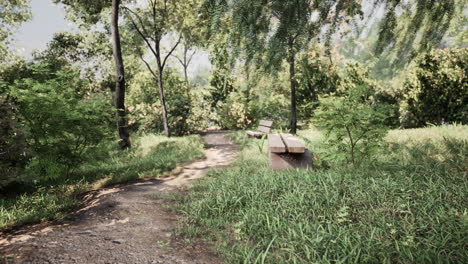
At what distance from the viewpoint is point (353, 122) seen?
13.0ft

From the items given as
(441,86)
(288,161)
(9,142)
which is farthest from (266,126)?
(9,142)

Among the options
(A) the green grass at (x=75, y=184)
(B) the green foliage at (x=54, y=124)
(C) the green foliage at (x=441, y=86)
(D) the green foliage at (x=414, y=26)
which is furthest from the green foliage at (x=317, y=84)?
(B) the green foliage at (x=54, y=124)

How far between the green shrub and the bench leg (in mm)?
634

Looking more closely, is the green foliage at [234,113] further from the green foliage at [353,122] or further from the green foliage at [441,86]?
the green foliage at [353,122]

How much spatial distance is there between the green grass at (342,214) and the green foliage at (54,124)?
2.30 meters

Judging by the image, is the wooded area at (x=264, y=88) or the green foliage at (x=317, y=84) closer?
the wooded area at (x=264, y=88)

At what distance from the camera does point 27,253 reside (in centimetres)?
219

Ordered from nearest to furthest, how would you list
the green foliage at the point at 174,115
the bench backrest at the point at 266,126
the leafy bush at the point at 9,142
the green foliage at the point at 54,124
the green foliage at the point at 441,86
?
the leafy bush at the point at 9,142 → the green foliage at the point at 54,124 → the green foliage at the point at 441,86 → the bench backrest at the point at 266,126 → the green foliage at the point at 174,115

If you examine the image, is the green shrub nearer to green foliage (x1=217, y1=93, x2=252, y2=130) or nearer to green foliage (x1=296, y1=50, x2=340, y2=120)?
green foliage (x1=296, y1=50, x2=340, y2=120)

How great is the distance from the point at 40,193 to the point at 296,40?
451 cm

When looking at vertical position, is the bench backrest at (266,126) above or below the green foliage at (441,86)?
below

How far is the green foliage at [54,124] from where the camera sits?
4.05 metres

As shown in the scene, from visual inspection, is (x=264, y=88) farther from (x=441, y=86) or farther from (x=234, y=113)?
(x=234, y=113)

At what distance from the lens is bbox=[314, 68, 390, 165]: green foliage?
12.6 ft
